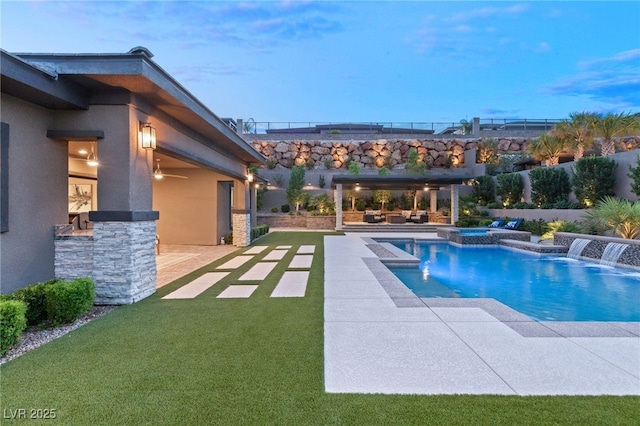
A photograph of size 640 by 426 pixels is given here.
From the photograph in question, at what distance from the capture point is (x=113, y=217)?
5.39m

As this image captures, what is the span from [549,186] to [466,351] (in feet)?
61.4

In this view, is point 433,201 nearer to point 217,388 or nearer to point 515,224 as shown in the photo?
point 515,224

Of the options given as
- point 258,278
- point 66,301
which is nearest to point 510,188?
point 258,278

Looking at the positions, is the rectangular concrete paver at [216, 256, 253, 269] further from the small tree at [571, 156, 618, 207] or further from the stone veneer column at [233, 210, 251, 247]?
the small tree at [571, 156, 618, 207]

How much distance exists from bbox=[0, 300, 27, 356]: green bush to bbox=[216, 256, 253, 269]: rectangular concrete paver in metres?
5.18

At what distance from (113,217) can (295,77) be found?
39.5 m

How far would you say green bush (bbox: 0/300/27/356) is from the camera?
3.41 metres

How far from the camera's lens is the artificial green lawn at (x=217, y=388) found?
2461 mm

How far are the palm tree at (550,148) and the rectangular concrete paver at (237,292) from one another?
22443 mm

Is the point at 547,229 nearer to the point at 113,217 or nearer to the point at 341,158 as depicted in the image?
the point at 113,217

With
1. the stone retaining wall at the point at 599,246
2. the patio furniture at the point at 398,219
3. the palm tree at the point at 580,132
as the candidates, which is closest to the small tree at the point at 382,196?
the patio furniture at the point at 398,219

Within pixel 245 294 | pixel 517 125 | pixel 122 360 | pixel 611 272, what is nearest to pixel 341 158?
pixel 517 125

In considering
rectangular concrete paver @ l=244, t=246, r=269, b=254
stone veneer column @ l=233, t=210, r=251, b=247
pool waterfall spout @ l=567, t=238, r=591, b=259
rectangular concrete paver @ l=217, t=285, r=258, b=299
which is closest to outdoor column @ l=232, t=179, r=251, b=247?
stone veneer column @ l=233, t=210, r=251, b=247

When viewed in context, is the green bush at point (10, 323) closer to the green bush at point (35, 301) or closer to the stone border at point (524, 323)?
the green bush at point (35, 301)
